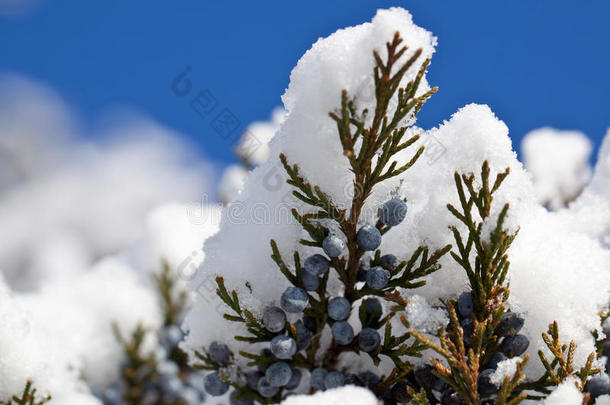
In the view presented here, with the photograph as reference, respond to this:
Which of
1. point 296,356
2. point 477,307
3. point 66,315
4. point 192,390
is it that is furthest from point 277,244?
point 66,315

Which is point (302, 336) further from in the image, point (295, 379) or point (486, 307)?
point (486, 307)

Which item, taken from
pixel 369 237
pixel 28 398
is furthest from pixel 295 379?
pixel 28 398

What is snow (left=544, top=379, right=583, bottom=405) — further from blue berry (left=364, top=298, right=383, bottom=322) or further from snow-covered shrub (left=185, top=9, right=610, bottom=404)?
blue berry (left=364, top=298, right=383, bottom=322)

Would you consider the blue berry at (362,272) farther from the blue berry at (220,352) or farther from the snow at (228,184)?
the snow at (228,184)

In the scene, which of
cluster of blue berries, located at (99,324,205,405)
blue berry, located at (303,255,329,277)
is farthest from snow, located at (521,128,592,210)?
cluster of blue berries, located at (99,324,205,405)

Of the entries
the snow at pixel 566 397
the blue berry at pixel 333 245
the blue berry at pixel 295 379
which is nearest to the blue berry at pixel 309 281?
the blue berry at pixel 333 245

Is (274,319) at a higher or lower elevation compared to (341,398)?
higher
